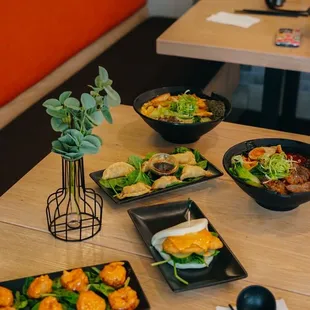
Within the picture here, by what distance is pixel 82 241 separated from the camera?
4.00 ft

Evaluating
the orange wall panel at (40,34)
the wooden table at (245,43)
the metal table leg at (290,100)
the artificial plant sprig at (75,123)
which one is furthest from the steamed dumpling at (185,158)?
the metal table leg at (290,100)

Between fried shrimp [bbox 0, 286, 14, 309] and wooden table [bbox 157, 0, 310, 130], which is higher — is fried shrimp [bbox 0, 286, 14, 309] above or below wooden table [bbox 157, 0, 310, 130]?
above

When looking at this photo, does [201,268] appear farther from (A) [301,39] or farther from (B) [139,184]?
(A) [301,39]

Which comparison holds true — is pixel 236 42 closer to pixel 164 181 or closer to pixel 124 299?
pixel 164 181

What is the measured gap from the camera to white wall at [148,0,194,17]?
11.4ft

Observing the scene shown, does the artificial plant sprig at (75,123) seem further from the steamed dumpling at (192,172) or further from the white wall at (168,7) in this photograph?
the white wall at (168,7)

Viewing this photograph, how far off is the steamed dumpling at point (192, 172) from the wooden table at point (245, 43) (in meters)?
0.86

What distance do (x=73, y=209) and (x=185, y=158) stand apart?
0.31m

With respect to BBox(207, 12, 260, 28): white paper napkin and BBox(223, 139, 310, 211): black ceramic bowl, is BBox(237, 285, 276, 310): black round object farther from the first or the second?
BBox(207, 12, 260, 28): white paper napkin

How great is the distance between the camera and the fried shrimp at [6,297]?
3.32ft

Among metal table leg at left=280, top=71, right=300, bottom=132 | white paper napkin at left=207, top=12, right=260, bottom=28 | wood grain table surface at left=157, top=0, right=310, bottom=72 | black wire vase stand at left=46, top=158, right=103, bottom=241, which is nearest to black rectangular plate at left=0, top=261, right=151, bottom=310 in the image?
black wire vase stand at left=46, top=158, right=103, bottom=241

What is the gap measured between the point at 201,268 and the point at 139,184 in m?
0.30

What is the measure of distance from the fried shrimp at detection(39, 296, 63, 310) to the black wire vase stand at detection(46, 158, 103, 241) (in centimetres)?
22

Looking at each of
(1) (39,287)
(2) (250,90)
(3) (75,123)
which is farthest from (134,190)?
(2) (250,90)
